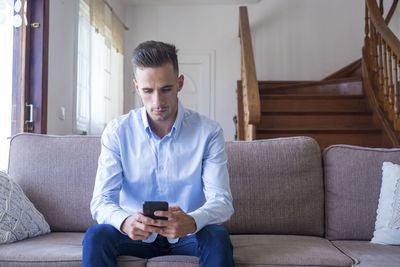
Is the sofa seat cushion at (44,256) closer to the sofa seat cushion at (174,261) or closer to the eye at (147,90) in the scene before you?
the sofa seat cushion at (174,261)

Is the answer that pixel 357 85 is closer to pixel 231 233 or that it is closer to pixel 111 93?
pixel 111 93

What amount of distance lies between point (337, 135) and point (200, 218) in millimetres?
3168

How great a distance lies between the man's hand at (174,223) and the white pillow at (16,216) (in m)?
0.72

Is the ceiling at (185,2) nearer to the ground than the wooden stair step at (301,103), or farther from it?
farther from it

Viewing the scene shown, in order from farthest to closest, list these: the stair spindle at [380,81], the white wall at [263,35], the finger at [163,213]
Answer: the white wall at [263,35] < the stair spindle at [380,81] < the finger at [163,213]

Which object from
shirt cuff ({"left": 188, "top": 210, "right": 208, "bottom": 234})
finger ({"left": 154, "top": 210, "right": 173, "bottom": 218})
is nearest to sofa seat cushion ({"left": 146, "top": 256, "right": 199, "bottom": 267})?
shirt cuff ({"left": 188, "top": 210, "right": 208, "bottom": 234})

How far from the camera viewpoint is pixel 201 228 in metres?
1.48

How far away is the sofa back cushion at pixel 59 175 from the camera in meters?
2.03

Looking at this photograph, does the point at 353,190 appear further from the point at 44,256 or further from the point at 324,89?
the point at 324,89

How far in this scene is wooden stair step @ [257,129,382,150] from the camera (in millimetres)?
4188

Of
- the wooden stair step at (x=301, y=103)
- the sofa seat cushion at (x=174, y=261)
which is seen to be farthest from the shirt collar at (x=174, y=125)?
the wooden stair step at (x=301, y=103)

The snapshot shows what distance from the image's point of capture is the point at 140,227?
1.36m

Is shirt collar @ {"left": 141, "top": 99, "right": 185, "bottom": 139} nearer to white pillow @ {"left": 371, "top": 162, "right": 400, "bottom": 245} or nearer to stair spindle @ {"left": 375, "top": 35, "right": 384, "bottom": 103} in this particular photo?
white pillow @ {"left": 371, "top": 162, "right": 400, "bottom": 245}

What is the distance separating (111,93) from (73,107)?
1.22 metres
